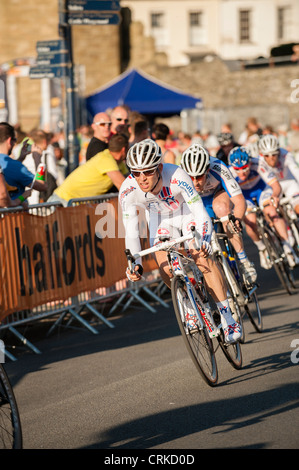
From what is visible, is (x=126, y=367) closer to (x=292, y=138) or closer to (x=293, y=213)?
(x=293, y=213)

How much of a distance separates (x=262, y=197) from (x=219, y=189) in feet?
9.45

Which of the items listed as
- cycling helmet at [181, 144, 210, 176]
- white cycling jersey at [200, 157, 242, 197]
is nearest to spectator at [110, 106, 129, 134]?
white cycling jersey at [200, 157, 242, 197]

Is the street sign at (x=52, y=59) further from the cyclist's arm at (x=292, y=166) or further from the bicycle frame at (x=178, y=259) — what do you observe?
the bicycle frame at (x=178, y=259)

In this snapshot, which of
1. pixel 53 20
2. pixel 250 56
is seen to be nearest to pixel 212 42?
pixel 250 56

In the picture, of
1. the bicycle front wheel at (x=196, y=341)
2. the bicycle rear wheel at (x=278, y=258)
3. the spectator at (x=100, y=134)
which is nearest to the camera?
the bicycle front wheel at (x=196, y=341)

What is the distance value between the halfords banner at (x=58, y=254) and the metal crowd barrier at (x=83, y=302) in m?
0.11

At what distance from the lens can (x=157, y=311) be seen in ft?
39.0

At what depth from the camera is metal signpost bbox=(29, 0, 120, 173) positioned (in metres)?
13.7

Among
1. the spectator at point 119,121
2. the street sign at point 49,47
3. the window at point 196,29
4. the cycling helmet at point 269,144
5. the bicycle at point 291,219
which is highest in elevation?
the window at point 196,29

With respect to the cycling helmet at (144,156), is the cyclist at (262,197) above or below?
below

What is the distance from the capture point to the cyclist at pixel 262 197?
1187cm

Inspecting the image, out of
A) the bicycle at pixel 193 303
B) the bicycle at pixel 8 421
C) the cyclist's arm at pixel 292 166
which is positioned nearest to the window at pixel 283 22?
the cyclist's arm at pixel 292 166

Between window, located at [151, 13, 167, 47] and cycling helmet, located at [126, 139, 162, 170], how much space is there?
177 ft
